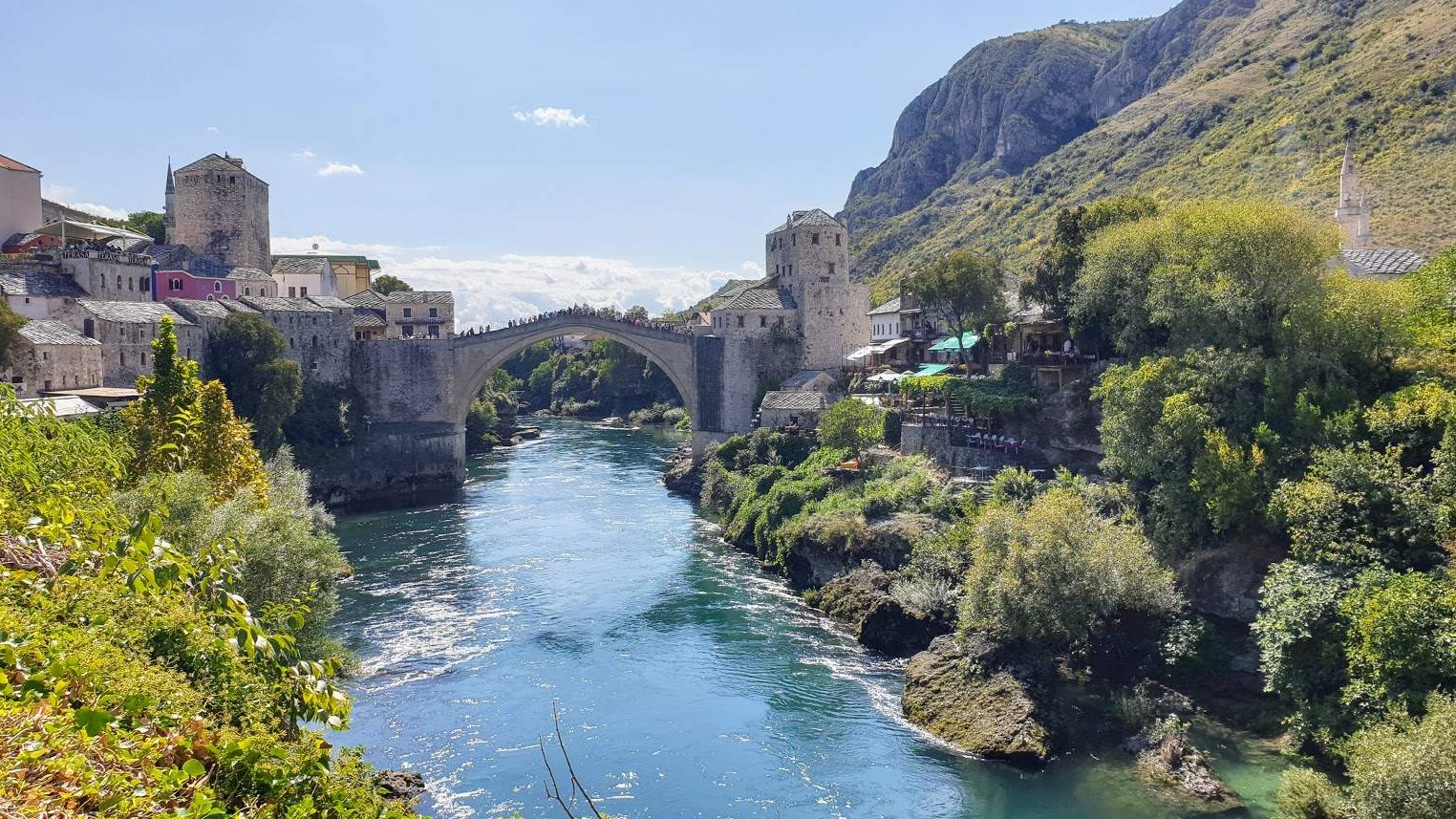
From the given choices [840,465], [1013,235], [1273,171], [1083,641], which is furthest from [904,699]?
[1013,235]

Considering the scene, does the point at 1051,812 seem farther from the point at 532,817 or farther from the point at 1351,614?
the point at 532,817

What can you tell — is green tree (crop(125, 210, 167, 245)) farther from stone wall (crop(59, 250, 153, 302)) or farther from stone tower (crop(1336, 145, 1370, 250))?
stone tower (crop(1336, 145, 1370, 250))

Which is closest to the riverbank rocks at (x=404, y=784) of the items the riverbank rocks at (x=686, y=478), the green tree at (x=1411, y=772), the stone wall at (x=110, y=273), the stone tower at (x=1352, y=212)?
the green tree at (x=1411, y=772)

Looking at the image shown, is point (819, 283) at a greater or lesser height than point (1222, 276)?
greater

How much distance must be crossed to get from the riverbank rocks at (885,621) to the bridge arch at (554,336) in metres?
27.6

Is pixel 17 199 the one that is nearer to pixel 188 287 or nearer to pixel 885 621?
pixel 188 287

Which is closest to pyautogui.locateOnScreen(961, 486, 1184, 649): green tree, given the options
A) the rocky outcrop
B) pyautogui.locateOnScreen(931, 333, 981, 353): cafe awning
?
pyautogui.locateOnScreen(931, 333, 981, 353): cafe awning

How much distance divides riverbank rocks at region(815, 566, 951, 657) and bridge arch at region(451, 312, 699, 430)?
1086 inches

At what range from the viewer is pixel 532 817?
1706cm

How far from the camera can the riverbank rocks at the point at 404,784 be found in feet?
55.0

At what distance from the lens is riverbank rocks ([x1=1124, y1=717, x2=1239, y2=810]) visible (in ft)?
55.4

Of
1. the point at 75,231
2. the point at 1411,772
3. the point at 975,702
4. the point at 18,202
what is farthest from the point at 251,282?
the point at 1411,772

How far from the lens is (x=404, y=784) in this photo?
57.5ft

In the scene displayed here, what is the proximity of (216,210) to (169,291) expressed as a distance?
26.5ft
